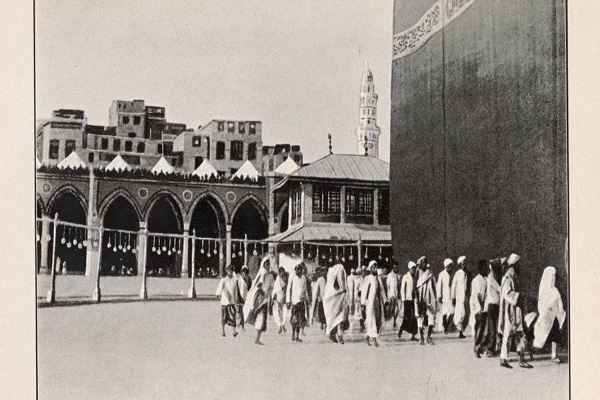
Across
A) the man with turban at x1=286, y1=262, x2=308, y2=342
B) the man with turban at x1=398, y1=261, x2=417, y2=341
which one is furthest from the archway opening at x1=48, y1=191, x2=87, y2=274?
the man with turban at x1=398, y1=261, x2=417, y2=341

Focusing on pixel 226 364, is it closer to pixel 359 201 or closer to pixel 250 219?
pixel 250 219

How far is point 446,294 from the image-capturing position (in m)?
6.37

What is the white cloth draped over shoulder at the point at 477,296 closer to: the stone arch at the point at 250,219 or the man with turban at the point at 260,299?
the man with turban at the point at 260,299

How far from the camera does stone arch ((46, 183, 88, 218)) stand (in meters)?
5.82

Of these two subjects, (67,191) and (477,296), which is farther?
(477,296)

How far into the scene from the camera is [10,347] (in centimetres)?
563

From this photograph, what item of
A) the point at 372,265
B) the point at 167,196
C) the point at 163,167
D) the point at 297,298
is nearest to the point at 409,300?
the point at 372,265

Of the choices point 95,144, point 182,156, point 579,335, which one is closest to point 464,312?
point 579,335

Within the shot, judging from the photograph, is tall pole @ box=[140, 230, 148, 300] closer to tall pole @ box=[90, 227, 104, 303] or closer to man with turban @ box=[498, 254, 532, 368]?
tall pole @ box=[90, 227, 104, 303]

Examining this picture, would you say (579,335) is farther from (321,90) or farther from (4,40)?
(4,40)

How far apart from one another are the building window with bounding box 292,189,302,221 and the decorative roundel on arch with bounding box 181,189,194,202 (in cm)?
78

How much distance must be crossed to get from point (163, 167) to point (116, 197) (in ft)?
1.35

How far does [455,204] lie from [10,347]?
352 cm

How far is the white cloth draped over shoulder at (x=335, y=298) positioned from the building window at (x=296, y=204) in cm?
49
